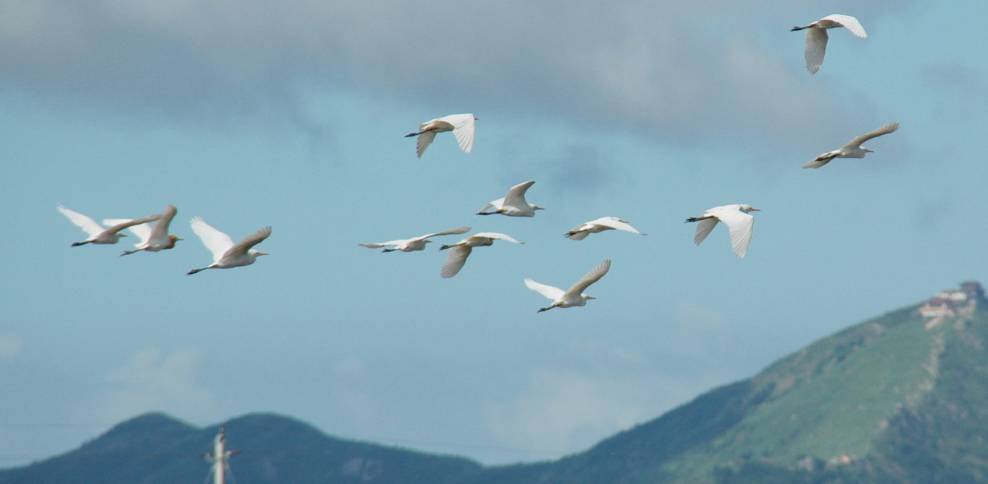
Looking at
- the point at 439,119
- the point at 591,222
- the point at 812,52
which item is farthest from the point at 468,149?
the point at 812,52

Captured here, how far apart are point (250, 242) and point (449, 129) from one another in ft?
31.9

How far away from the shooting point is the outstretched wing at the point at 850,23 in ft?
238

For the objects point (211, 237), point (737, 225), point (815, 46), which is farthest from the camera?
point (211, 237)

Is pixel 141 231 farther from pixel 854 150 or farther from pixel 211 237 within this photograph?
pixel 854 150

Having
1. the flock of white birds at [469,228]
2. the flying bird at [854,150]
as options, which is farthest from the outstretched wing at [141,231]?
the flying bird at [854,150]

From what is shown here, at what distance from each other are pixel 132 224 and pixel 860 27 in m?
27.5

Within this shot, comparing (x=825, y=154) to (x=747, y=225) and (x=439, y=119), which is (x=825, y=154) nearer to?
(x=747, y=225)

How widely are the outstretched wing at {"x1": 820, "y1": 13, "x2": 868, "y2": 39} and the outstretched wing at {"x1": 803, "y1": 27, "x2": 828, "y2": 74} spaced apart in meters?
0.88

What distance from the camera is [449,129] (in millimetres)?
76750

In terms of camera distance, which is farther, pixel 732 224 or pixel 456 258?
pixel 456 258

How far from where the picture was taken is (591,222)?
3127 inches

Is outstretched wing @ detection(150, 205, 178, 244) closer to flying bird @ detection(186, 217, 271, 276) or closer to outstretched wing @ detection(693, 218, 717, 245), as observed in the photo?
flying bird @ detection(186, 217, 271, 276)

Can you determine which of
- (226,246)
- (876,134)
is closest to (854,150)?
(876,134)

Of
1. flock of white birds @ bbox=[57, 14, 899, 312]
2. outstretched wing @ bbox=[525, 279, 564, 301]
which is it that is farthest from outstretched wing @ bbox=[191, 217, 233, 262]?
outstretched wing @ bbox=[525, 279, 564, 301]
